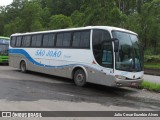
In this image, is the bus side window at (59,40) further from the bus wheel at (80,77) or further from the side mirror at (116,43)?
the side mirror at (116,43)

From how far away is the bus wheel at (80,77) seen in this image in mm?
15147

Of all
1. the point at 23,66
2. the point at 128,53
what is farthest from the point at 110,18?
the point at 128,53

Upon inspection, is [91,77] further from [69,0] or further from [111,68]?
[69,0]

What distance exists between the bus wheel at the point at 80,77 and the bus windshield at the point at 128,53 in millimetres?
2323

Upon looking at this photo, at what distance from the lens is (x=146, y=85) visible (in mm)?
15320

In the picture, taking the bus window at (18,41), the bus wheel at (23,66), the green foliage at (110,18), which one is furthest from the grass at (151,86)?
the green foliage at (110,18)

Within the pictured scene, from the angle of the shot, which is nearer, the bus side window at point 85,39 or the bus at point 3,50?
the bus side window at point 85,39

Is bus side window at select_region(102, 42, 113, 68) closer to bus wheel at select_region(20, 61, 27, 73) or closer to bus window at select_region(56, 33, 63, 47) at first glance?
bus window at select_region(56, 33, 63, 47)

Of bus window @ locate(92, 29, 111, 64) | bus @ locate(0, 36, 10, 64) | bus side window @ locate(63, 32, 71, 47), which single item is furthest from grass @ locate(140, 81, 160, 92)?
bus @ locate(0, 36, 10, 64)

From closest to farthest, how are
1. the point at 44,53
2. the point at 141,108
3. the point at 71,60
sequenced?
1. the point at 141,108
2. the point at 71,60
3. the point at 44,53

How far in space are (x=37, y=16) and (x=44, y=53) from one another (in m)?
24.8

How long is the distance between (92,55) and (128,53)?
175cm

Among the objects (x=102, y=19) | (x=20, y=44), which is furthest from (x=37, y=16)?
(x=20, y=44)

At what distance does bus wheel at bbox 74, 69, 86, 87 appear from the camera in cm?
1515
